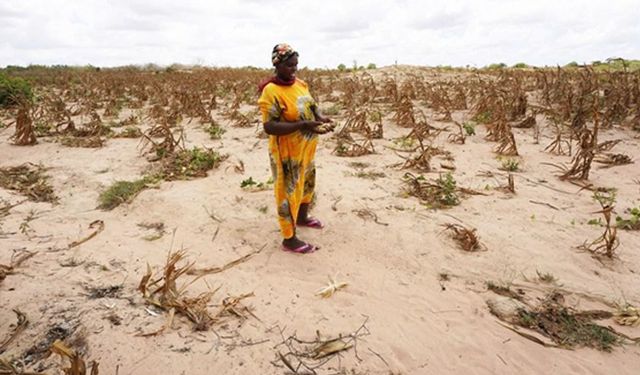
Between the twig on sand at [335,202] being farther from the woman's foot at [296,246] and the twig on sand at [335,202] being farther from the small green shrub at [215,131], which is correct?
the small green shrub at [215,131]

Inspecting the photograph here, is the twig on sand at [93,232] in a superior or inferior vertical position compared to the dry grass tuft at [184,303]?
superior

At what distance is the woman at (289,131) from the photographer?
286cm

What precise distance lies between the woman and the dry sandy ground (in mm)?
473

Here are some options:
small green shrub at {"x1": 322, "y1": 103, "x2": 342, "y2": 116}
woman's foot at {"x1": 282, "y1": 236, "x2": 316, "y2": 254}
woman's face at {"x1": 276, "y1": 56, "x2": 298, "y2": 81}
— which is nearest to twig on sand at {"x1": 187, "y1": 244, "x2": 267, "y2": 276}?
woman's foot at {"x1": 282, "y1": 236, "x2": 316, "y2": 254}

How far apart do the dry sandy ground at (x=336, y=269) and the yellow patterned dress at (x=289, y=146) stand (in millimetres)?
502

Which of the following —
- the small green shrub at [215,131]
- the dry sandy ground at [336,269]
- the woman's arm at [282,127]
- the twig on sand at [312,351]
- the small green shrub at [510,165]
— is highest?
the woman's arm at [282,127]

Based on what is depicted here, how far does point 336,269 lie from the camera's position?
3.28m

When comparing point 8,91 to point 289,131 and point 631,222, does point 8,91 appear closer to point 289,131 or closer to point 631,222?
point 289,131

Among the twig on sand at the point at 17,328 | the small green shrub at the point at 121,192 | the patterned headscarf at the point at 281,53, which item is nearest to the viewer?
the twig on sand at the point at 17,328

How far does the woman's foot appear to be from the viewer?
343 centimetres

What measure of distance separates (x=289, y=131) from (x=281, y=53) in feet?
1.80

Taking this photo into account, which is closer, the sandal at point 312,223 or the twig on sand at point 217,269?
the twig on sand at point 217,269

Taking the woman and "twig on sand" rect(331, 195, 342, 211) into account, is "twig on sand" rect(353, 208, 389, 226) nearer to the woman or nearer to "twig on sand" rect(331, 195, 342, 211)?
"twig on sand" rect(331, 195, 342, 211)

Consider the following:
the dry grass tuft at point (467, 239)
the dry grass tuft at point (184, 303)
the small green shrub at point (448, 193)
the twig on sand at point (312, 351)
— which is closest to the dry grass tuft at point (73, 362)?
the dry grass tuft at point (184, 303)
